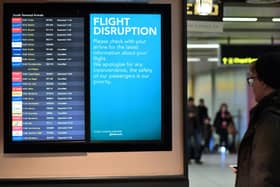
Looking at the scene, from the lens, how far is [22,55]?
3.77 m

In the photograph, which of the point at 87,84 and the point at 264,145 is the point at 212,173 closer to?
the point at 87,84

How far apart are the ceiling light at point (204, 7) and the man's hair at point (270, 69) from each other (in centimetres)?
463

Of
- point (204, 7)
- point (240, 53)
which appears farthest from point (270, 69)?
point (240, 53)

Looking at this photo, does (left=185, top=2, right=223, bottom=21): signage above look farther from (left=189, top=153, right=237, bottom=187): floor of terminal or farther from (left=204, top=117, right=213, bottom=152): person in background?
(left=204, top=117, right=213, bottom=152): person in background

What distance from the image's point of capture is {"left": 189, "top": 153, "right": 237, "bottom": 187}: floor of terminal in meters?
9.23

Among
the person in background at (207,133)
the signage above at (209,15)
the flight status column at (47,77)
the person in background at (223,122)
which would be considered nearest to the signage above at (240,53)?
the signage above at (209,15)

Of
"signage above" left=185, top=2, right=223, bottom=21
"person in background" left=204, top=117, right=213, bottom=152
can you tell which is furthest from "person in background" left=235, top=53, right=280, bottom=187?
"person in background" left=204, top=117, right=213, bottom=152

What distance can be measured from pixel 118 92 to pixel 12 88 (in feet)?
2.51

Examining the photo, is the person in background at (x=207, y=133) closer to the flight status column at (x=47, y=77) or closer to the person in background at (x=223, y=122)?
the person in background at (x=223, y=122)

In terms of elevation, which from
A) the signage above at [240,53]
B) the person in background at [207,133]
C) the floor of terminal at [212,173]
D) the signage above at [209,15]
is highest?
the signage above at [209,15]

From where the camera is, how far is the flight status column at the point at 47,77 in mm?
3766

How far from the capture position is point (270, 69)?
8.14ft

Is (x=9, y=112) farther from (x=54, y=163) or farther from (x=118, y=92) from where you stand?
(x=118, y=92)

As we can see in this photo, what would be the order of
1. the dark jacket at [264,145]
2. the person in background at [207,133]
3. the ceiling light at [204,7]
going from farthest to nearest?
the person in background at [207,133]
the ceiling light at [204,7]
the dark jacket at [264,145]
